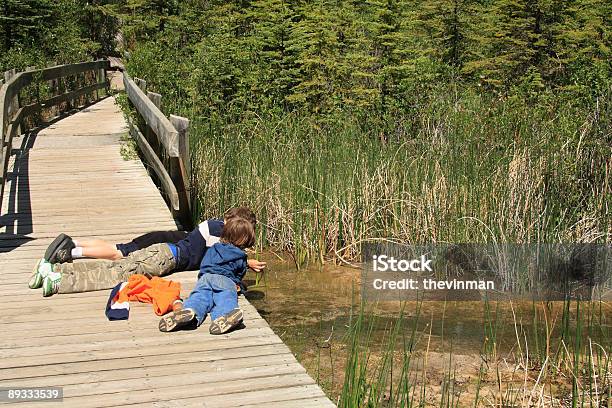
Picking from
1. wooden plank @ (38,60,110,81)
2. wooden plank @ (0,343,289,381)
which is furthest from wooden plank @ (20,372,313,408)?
wooden plank @ (38,60,110,81)

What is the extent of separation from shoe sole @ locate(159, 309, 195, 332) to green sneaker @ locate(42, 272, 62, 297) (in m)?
1.10

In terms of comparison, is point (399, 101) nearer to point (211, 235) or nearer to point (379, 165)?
point (379, 165)

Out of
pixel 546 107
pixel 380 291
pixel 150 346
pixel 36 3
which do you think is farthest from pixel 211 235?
pixel 36 3

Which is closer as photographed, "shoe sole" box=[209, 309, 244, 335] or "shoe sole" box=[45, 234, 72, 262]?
"shoe sole" box=[209, 309, 244, 335]

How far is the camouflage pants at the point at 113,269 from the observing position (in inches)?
210

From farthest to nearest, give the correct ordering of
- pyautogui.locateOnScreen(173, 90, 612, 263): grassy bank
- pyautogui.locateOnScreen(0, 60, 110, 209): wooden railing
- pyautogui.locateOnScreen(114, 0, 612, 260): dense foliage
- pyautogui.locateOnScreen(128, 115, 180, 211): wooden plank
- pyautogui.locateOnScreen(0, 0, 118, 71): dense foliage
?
pyautogui.locateOnScreen(0, 0, 118, 71): dense foliage, pyautogui.locateOnScreen(0, 60, 110, 209): wooden railing, pyautogui.locateOnScreen(114, 0, 612, 260): dense foliage, pyautogui.locateOnScreen(173, 90, 612, 263): grassy bank, pyautogui.locateOnScreen(128, 115, 180, 211): wooden plank

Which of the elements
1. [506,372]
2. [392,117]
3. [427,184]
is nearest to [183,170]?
[427,184]

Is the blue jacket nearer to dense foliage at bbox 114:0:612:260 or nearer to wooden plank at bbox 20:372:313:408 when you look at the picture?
wooden plank at bbox 20:372:313:408

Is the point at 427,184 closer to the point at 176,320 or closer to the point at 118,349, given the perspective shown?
the point at 176,320

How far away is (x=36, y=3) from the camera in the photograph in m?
19.4

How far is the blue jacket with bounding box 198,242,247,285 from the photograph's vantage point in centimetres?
518

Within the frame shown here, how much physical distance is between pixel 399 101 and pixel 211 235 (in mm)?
6293

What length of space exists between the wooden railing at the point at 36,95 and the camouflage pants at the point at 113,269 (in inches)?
60.5

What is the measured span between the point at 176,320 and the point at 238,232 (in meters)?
0.94
